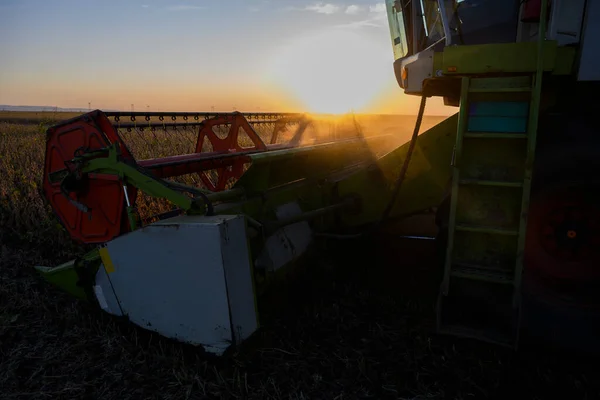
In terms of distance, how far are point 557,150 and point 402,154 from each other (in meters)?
0.91

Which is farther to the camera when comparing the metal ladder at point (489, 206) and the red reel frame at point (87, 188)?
the red reel frame at point (87, 188)

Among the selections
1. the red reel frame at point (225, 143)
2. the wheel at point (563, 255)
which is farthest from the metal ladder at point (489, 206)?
the red reel frame at point (225, 143)

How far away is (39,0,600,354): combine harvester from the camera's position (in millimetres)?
2105

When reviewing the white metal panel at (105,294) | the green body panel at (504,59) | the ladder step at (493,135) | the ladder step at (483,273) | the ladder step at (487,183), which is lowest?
the white metal panel at (105,294)

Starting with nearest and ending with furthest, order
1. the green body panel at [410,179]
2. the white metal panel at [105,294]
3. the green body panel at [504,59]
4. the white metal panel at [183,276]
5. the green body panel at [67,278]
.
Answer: the white metal panel at [183,276] < the green body panel at [504,59] < the white metal panel at [105,294] < the green body panel at [67,278] < the green body panel at [410,179]

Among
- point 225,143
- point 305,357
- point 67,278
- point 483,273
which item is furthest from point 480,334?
point 225,143

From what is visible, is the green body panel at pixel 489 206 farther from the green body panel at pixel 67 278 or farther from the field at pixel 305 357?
the green body panel at pixel 67 278

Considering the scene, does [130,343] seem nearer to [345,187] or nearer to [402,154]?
[345,187]

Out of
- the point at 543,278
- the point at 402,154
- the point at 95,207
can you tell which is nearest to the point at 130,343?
the point at 95,207

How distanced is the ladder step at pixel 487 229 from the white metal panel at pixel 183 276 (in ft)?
3.55

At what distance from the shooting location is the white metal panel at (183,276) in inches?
80.5

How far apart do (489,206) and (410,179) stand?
2.33 feet

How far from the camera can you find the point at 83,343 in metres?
2.49

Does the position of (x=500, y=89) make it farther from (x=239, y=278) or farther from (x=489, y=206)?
(x=239, y=278)
